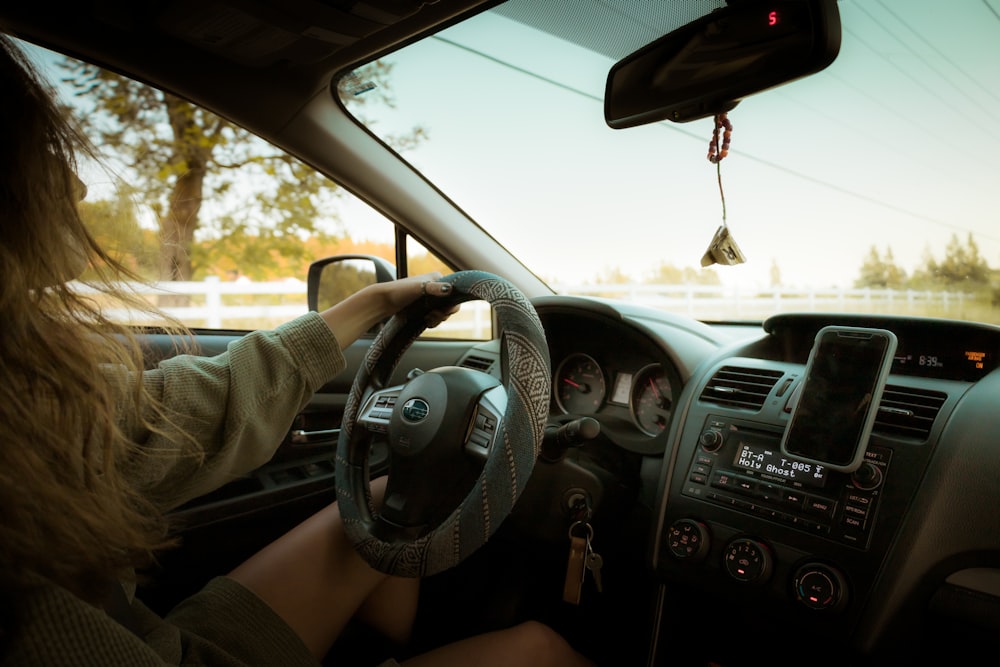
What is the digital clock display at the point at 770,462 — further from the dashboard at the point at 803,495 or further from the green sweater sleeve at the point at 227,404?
the green sweater sleeve at the point at 227,404

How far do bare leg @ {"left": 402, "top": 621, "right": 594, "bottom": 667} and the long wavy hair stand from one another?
652 mm

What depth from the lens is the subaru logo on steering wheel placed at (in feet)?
4.52

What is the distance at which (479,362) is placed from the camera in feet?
8.08

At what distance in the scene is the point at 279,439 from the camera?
1.43m

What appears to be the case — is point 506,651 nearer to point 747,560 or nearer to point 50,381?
point 747,560

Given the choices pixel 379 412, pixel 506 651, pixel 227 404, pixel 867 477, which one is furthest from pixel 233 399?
pixel 867 477

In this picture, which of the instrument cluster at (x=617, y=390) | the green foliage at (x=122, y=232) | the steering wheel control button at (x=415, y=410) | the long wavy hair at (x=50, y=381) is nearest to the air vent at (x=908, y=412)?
the instrument cluster at (x=617, y=390)

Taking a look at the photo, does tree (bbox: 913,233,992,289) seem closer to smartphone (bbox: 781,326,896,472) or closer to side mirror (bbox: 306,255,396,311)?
smartphone (bbox: 781,326,896,472)

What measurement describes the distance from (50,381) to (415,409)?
0.69 m

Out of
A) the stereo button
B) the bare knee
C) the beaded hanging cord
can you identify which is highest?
the beaded hanging cord

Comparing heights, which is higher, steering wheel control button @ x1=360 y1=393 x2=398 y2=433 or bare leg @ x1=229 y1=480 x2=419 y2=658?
→ steering wheel control button @ x1=360 y1=393 x2=398 y2=433

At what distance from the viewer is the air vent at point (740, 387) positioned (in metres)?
1.76

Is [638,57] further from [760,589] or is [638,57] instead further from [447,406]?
[760,589]

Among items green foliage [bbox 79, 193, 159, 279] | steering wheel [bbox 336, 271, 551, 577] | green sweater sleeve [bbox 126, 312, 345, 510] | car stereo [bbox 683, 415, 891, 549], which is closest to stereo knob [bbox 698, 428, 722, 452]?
car stereo [bbox 683, 415, 891, 549]
